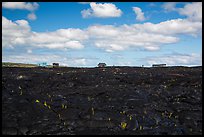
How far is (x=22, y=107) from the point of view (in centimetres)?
2222

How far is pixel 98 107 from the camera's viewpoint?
23500 mm

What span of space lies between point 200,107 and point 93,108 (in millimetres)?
9663

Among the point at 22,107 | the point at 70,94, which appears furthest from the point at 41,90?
the point at 22,107

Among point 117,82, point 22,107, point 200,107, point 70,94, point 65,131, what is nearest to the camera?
point 65,131

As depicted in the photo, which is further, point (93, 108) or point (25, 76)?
point (25, 76)

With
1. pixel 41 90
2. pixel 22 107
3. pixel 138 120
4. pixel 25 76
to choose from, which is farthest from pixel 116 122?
pixel 25 76

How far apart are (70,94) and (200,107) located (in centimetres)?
1209

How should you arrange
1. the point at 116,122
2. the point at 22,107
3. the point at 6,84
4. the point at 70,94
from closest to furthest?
the point at 116,122
the point at 22,107
the point at 70,94
the point at 6,84

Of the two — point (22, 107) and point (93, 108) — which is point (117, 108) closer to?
point (93, 108)

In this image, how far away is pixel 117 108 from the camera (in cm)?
2355

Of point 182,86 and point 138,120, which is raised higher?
point 182,86

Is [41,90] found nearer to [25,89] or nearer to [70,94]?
[25,89]

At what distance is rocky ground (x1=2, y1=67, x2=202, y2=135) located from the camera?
19.8m

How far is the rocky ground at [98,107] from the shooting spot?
19781 millimetres
